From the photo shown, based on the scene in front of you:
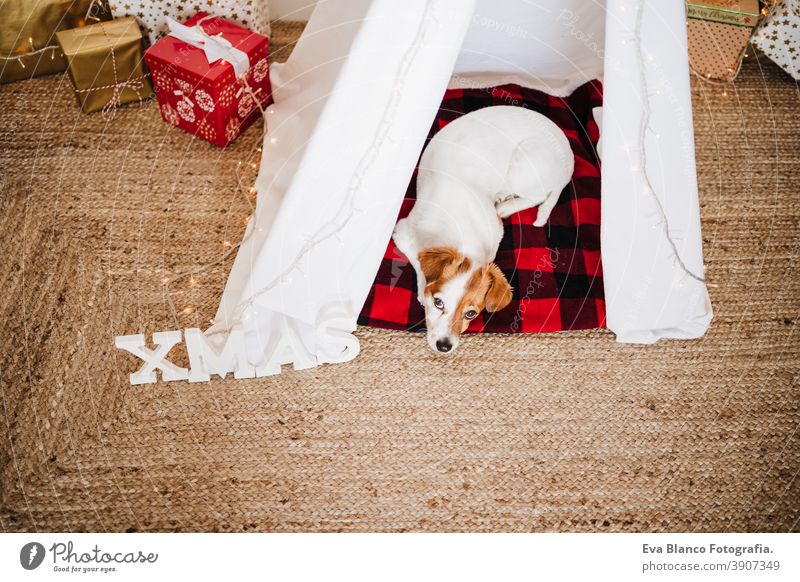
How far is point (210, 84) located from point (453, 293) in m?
0.99

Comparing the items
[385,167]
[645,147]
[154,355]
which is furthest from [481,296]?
[154,355]

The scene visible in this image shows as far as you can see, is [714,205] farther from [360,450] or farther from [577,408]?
[360,450]

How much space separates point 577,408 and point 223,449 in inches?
37.6

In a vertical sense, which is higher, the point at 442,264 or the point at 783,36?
the point at 783,36

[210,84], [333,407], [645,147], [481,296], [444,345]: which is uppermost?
[645,147]

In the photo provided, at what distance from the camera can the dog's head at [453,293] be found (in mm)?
1568

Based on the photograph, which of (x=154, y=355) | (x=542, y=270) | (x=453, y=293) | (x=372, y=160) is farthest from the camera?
(x=542, y=270)

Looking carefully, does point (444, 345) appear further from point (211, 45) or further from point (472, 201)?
point (211, 45)

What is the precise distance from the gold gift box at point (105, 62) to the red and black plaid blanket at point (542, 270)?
1.01m

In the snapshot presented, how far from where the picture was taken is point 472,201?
1759 mm

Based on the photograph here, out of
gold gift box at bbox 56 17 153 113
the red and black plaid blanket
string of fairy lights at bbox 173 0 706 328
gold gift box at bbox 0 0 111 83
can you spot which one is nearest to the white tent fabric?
string of fairy lights at bbox 173 0 706 328

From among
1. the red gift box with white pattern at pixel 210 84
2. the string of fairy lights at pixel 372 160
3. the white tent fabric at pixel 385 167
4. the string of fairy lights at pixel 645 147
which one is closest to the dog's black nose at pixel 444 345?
the white tent fabric at pixel 385 167
